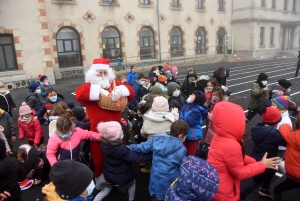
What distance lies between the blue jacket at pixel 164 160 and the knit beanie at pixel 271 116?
1.23 meters

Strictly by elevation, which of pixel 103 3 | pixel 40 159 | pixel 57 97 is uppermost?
pixel 103 3

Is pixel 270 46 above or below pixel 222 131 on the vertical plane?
above

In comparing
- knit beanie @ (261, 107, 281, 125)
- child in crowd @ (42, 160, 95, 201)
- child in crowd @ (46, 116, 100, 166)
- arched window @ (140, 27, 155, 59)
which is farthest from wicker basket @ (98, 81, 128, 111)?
arched window @ (140, 27, 155, 59)

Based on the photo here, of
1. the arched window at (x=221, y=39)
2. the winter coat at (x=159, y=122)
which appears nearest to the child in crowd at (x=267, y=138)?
the winter coat at (x=159, y=122)

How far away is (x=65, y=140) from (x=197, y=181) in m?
2.01

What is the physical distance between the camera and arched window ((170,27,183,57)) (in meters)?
21.6

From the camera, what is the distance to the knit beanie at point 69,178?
169cm

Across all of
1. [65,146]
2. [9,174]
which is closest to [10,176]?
[9,174]

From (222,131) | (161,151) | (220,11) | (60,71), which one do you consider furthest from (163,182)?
(220,11)

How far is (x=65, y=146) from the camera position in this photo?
3.04 meters

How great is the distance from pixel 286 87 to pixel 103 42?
14.5 metres

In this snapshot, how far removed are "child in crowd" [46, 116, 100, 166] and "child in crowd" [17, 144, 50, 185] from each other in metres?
0.80

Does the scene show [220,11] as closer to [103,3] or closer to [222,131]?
[103,3]

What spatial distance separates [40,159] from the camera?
3.68 metres
